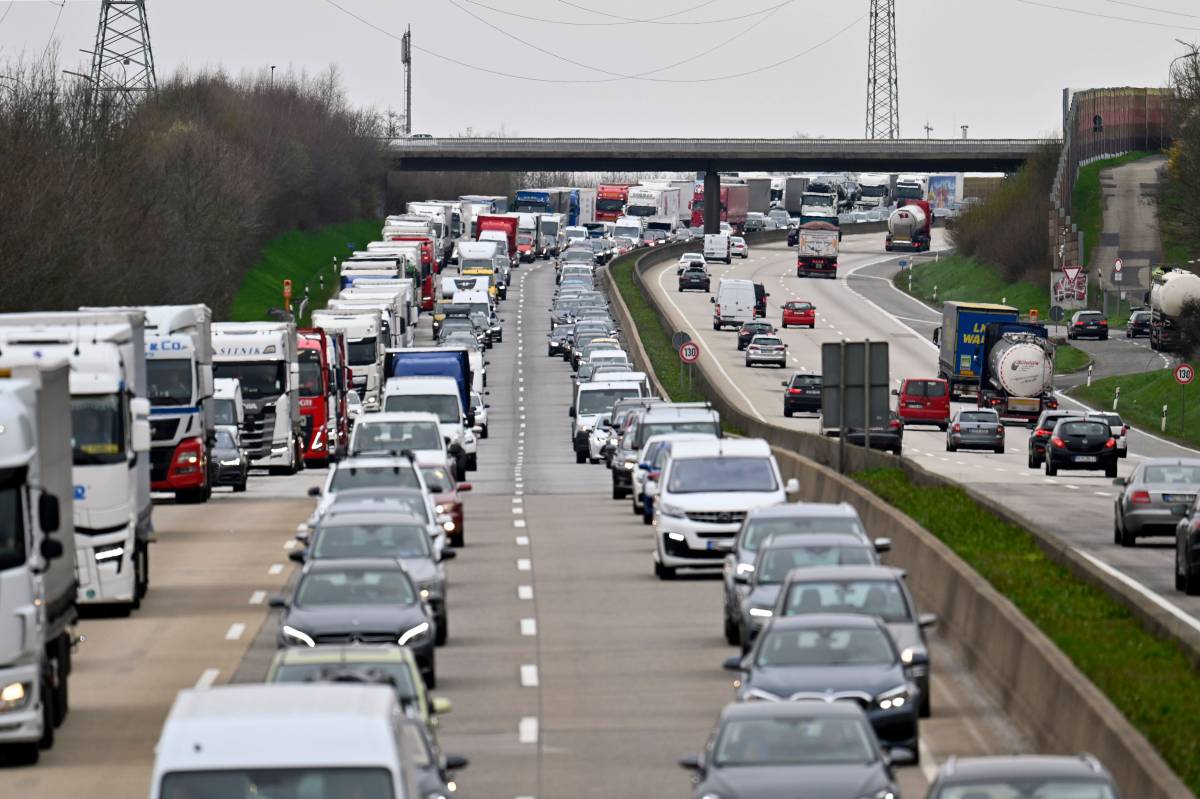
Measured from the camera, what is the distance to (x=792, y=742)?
1420 cm

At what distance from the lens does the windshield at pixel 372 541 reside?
23.5 meters

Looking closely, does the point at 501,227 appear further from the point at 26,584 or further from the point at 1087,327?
the point at 26,584

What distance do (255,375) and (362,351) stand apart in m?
15.4

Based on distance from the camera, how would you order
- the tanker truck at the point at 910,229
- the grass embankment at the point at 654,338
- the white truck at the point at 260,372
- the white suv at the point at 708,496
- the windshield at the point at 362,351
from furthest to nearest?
the tanker truck at the point at 910,229 < the grass embankment at the point at 654,338 < the windshield at the point at 362,351 < the white truck at the point at 260,372 < the white suv at the point at 708,496

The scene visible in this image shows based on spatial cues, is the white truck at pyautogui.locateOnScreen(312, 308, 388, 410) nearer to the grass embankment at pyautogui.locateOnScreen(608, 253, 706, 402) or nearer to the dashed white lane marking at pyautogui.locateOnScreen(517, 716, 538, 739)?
the grass embankment at pyautogui.locateOnScreen(608, 253, 706, 402)

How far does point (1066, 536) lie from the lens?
123 feet

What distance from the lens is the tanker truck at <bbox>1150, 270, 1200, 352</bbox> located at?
285ft

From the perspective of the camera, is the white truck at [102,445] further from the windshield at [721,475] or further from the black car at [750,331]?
the black car at [750,331]

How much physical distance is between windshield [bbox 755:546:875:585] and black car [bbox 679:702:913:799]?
7.55 meters

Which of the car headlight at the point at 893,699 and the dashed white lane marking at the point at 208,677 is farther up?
the car headlight at the point at 893,699

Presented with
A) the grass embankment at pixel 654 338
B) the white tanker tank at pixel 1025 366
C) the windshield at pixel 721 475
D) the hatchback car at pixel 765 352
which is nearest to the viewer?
the windshield at pixel 721 475

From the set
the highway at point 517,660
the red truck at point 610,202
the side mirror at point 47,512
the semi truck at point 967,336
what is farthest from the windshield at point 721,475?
the red truck at point 610,202

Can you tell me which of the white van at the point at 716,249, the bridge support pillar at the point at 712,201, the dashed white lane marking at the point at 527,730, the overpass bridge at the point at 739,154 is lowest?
the dashed white lane marking at the point at 527,730

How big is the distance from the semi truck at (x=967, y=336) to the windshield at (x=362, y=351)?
20.1 meters
